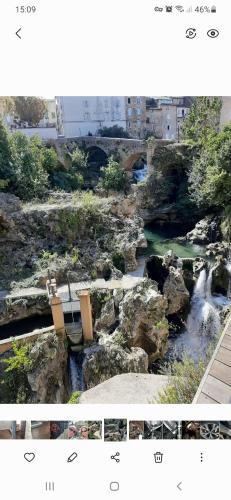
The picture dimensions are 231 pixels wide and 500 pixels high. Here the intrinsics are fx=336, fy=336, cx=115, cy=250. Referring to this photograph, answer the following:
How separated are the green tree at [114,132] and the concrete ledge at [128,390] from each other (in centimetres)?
1012

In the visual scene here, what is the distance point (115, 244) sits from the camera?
17.4 ft

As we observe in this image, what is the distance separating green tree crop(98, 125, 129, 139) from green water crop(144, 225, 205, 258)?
3379 millimetres

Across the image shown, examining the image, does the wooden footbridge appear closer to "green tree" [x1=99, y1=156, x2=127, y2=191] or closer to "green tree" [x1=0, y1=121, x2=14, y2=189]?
"green tree" [x1=0, y1=121, x2=14, y2=189]

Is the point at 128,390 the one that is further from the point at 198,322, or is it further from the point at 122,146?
the point at 122,146

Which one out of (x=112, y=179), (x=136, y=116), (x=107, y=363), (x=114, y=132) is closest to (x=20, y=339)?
(x=107, y=363)

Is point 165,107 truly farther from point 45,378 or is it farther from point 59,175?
point 45,378

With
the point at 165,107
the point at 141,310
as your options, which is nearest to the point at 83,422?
the point at 141,310

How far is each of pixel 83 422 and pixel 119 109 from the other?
10.4 meters

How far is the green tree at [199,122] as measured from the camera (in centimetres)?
667

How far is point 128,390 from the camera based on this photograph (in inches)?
77.1

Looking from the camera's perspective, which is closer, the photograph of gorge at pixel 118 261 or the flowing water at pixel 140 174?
the photograph of gorge at pixel 118 261
